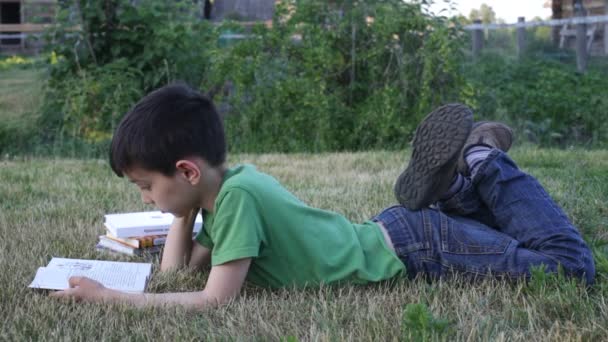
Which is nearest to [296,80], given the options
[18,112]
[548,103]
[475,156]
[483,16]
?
[548,103]

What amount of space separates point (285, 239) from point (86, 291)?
0.68m

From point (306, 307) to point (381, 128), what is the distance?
4.66 m

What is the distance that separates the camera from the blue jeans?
281 cm

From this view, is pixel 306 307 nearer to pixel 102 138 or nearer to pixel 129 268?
pixel 129 268

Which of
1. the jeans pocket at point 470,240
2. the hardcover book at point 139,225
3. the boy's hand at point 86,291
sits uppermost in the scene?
the jeans pocket at point 470,240

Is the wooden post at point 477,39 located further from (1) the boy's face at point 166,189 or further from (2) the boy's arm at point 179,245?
(1) the boy's face at point 166,189

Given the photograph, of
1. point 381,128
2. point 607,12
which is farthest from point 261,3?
point 381,128

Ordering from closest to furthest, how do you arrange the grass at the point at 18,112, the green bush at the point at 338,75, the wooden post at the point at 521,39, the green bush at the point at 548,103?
the green bush at the point at 338,75 → the green bush at the point at 548,103 → the grass at the point at 18,112 → the wooden post at the point at 521,39

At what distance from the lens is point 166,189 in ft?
8.57

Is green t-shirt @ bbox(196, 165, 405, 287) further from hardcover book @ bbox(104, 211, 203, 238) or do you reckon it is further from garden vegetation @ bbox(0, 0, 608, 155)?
garden vegetation @ bbox(0, 0, 608, 155)

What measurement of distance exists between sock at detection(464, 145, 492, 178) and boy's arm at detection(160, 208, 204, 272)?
3.54ft

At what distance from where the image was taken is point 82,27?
7887mm

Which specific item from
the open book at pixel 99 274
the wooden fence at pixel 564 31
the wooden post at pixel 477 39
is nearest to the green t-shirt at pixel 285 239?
the open book at pixel 99 274

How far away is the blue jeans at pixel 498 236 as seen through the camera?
2.81 metres
